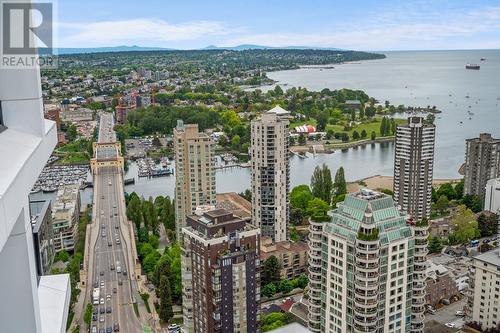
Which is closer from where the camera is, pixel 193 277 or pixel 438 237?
pixel 193 277

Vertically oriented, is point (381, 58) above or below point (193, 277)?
above

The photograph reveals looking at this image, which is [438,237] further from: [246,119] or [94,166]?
[246,119]

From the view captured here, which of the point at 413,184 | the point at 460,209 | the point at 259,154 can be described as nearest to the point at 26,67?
the point at 259,154

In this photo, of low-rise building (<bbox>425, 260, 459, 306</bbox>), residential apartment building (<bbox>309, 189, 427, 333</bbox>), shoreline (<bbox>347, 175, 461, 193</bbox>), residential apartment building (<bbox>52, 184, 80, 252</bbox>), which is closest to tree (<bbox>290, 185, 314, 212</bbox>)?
shoreline (<bbox>347, 175, 461, 193</bbox>)

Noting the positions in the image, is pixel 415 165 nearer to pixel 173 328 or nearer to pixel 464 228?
pixel 464 228

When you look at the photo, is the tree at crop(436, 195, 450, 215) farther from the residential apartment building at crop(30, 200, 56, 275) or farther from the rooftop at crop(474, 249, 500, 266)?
the residential apartment building at crop(30, 200, 56, 275)

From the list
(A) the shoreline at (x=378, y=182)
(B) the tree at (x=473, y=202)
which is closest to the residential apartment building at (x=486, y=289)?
(B) the tree at (x=473, y=202)
